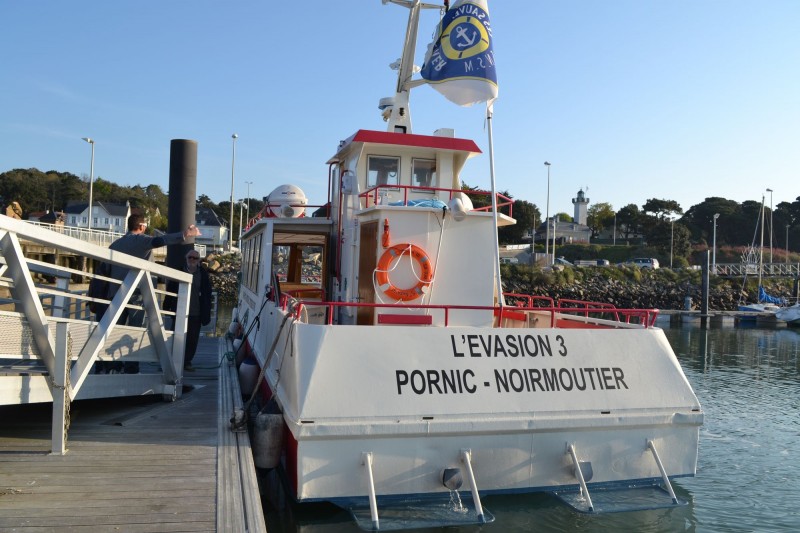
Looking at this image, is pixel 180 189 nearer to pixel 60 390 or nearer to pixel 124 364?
pixel 124 364

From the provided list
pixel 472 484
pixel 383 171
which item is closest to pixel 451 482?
pixel 472 484

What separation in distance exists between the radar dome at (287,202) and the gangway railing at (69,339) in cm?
394

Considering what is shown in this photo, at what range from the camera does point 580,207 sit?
106 meters

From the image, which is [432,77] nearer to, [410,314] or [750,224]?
[410,314]

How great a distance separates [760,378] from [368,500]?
64.1 ft

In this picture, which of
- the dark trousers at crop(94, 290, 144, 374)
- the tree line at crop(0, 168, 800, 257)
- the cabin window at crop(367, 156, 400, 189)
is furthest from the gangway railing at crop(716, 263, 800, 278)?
the dark trousers at crop(94, 290, 144, 374)

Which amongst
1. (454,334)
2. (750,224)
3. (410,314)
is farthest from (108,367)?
(750,224)

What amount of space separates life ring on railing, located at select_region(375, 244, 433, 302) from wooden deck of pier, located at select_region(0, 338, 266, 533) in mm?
2527

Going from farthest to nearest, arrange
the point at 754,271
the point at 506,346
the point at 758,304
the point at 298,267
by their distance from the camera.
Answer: the point at 754,271
the point at 758,304
the point at 298,267
the point at 506,346

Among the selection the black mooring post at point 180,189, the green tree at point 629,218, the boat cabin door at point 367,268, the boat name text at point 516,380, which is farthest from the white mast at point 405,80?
the green tree at point 629,218

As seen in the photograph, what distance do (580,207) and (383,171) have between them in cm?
10145

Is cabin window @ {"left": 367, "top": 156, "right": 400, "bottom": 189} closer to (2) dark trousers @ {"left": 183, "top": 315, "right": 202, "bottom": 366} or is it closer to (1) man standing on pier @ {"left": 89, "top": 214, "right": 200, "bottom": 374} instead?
(1) man standing on pier @ {"left": 89, "top": 214, "right": 200, "bottom": 374}

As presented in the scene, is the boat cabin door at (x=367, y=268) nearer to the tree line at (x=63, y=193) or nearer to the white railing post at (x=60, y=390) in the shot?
the white railing post at (x=60, y=390)

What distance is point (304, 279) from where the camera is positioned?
16547 mm
